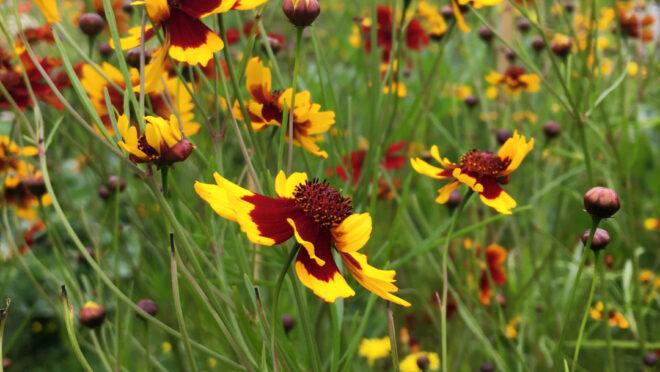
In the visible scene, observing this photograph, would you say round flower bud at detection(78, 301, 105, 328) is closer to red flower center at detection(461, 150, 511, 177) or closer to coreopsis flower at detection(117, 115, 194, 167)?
coreopsis flower at detection(117, 115, 194, 167)

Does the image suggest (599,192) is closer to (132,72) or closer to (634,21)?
(132,72)

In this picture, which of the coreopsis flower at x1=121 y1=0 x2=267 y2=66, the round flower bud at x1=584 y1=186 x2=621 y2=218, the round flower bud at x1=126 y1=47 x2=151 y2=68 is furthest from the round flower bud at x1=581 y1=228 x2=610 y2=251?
the round flower bud at x1=126 y1=47 x2=151 y2=68

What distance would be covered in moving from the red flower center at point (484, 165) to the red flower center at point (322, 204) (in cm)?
19

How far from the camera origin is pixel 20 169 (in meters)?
1.21

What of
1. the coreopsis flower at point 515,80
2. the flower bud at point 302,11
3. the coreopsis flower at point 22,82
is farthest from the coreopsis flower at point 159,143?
the coreopsis flower at point 515,80

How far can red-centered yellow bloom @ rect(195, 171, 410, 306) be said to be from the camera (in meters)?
0.52

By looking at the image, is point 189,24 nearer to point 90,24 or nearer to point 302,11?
point 302,11

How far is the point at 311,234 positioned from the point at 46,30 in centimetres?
84

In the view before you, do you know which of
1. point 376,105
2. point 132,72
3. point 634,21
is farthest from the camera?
point 634,21

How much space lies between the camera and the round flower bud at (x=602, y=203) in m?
0.62

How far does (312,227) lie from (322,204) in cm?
2

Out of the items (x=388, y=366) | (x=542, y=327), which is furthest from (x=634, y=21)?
(x=388, y=366)

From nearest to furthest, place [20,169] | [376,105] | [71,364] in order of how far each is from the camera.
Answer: [376,105] < [20,169] < [71,364]

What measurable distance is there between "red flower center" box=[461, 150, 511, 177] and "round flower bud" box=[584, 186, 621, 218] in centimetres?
14
